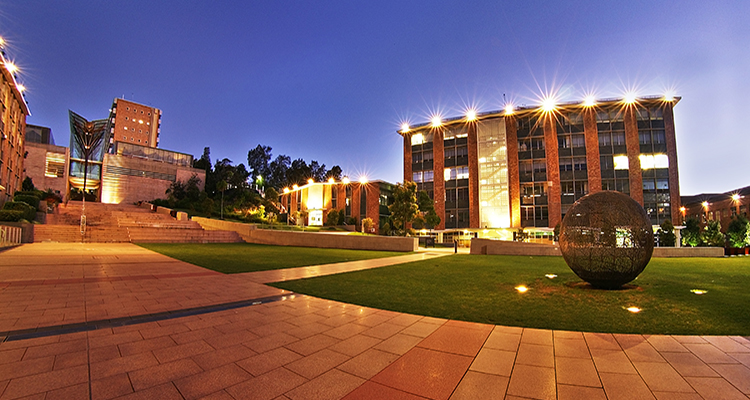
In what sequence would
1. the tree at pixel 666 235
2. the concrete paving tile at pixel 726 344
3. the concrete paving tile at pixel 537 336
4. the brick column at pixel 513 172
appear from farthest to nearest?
1. the brick column at pixel 513 172
2. the tree at pixel 666 235
3. the concrete paving tile at pixel 537 336
4. the concrete paving tile at pixel 726 344

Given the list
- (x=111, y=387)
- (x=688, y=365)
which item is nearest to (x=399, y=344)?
(x=111, y=387)

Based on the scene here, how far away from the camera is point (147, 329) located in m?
4.92

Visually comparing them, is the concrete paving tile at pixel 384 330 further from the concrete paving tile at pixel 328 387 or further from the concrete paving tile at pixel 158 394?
the concrete paving tile at pixel 158 394

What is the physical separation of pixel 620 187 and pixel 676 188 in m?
6.44

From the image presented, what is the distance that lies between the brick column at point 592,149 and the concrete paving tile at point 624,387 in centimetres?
4725

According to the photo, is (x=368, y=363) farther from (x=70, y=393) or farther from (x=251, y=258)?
(x=251, y=258)

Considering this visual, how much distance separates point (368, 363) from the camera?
3.74 metres

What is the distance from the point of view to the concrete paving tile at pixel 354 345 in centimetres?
412

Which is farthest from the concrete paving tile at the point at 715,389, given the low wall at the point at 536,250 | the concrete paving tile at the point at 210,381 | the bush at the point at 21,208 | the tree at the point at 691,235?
the tree at the point at 691,235

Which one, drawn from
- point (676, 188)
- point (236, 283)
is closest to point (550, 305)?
point (236, 283)

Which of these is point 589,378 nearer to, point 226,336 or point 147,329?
point 226,336

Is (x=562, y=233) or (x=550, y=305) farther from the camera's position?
(x=562, y=233)

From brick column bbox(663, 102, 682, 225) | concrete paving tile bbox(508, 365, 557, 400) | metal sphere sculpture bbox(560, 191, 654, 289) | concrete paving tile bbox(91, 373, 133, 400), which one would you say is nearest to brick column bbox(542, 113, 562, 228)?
brick column bbox(663, 102, 682, 225)

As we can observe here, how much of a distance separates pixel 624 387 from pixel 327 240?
2528 centimetres
